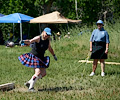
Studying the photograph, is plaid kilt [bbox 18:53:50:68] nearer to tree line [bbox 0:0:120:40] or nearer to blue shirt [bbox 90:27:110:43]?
blue shirt [bbox 90:27:110:43]

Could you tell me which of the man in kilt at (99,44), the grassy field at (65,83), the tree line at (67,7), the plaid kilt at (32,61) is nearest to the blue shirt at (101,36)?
the man in kilt at (99,44)

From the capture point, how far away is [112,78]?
9562mm

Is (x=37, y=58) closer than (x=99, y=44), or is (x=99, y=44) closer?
(x=37, y=58)

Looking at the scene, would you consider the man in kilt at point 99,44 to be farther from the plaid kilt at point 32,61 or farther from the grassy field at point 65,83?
the plaid kilt at point 32,61

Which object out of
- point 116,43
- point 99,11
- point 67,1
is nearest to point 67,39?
point 116,43

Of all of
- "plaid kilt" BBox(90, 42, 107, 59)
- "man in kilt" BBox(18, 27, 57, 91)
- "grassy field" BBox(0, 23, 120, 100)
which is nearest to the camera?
"grassy field" BBox(0, 23, 120, 100)

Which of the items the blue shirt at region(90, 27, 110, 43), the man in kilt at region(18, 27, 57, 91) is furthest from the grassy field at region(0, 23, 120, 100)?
the blue shirt at region(90, 27, 110, 43)

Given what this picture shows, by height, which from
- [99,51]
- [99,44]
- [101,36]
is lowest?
[99,51]

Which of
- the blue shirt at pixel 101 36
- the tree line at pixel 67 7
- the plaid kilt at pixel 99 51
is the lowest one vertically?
the plaid kilt at pixel 99 51

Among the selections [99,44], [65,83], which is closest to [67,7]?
[99,44]

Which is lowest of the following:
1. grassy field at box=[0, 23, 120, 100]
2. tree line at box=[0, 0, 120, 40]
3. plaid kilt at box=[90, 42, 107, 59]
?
grassy field at box=[0, 23, 120, 100]

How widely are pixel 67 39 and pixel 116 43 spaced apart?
3911 millimetres

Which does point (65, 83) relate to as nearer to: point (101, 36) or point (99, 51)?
Answer: point (99, 51)

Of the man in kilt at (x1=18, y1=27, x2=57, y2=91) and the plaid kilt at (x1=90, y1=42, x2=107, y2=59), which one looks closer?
the man in kilt at (x1=18, y1=27, x2=57, y2=91)
